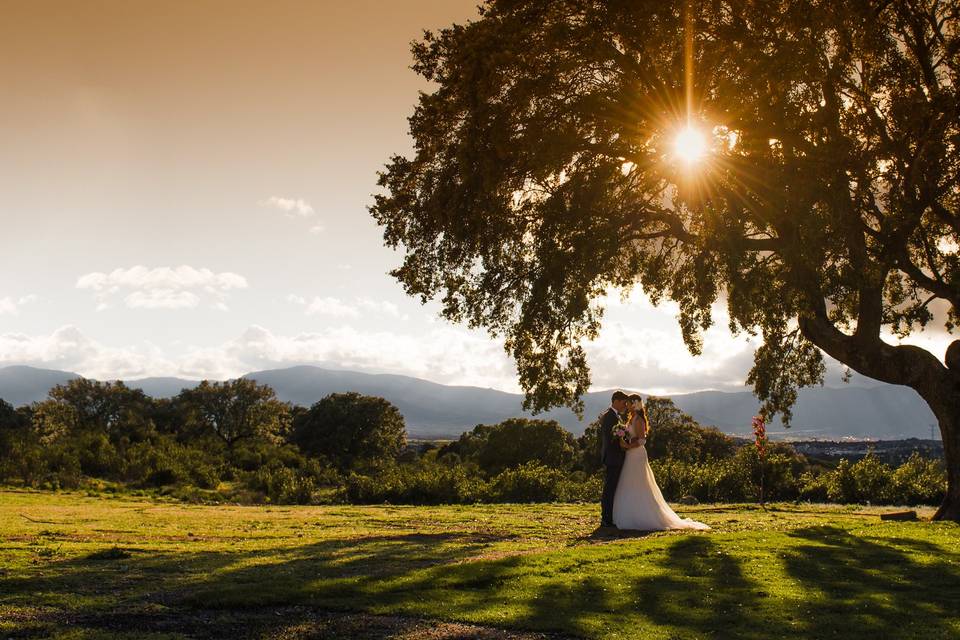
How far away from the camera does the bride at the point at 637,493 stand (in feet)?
55.5

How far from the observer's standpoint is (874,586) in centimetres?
1041

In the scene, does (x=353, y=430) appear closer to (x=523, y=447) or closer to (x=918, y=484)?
(x=523, y=447)

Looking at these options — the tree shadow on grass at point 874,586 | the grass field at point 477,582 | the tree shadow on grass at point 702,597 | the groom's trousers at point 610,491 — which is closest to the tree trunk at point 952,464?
the grass field at point 477,582

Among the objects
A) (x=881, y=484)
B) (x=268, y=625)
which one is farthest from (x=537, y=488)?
(x=268, y=625)

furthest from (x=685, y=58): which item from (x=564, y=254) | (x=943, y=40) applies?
(x=943, y=40)

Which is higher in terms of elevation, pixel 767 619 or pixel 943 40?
pixel 943 40

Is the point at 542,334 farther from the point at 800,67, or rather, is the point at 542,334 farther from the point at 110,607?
the point at 110,607

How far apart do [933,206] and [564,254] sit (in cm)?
1046

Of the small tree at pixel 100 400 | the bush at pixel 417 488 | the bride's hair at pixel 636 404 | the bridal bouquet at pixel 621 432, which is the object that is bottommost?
the bush at pixel 417 488

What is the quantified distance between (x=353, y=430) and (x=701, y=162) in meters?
58.8

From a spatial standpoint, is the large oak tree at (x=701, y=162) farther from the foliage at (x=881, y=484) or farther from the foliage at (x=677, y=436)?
the foliage at (x=677, y=436)

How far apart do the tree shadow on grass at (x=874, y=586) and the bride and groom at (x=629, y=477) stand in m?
3.01

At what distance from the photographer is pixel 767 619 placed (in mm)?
8500

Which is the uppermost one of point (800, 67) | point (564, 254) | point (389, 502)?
point (800, 67)
